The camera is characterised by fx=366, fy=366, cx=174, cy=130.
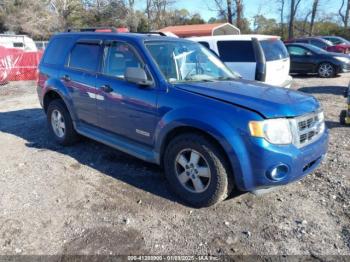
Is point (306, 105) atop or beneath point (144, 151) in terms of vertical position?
atop

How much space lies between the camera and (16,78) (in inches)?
599

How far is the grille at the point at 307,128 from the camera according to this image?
3.62 m

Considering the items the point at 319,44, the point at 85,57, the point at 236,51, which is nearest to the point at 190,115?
the point at 85,57

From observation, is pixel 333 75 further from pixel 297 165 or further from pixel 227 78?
pixel 297 165

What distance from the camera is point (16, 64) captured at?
15.1 meters

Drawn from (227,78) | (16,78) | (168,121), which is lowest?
(16,78)

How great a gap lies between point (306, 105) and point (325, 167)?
145cm

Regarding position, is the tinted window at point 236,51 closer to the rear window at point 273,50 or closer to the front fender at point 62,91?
the rear window at point 273,50

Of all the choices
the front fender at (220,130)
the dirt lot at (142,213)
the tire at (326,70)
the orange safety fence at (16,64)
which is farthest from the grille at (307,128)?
the orange safety fence at (16,64)

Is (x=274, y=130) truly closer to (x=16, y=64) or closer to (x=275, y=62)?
(x=275, y=62)

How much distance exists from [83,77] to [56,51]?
1222 mm

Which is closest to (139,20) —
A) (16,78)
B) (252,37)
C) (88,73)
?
(16,78)

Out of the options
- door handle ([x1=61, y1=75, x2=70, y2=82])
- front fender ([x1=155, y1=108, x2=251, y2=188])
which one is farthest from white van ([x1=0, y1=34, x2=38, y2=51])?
front fender ([x1=155, y1=108, x2=251, y2=188])

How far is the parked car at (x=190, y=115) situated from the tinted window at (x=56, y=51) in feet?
1.17
